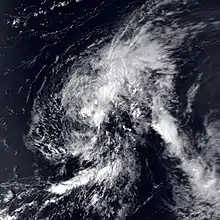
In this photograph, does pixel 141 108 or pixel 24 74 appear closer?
pixel 141 108

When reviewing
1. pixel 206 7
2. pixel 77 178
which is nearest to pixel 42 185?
pixel 77 178

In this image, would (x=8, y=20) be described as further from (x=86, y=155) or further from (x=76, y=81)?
(x=86, y=155)

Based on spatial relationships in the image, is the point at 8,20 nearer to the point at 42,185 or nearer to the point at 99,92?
the point at 99,92

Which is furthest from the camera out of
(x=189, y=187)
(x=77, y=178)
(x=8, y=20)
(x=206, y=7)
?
(x=8, y=20)

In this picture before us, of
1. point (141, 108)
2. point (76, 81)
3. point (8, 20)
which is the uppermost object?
point (8, 20)

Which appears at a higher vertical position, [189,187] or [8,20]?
[8,20]

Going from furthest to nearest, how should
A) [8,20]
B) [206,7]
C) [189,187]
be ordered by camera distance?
1. [8,20]
2. [206,7]
3. [189,187]
